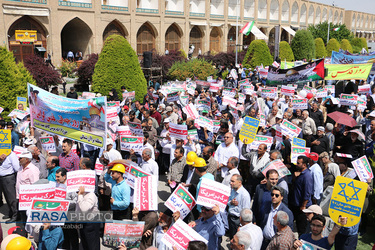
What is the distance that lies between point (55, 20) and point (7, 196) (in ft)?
78.3

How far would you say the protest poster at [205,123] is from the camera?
8578 mm

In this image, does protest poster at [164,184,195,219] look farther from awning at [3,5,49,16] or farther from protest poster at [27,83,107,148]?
awning at [3,5,49,16]

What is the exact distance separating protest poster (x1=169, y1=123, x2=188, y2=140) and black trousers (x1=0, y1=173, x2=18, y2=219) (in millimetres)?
3281

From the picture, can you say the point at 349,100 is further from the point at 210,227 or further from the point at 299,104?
the point at 210,227

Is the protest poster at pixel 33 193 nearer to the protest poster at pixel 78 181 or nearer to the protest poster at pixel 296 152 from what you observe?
the protest poster at pixel 78 181

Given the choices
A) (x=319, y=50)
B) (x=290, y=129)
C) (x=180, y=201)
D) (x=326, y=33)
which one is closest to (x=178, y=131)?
(x=290, y=129)

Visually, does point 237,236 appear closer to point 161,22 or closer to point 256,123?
point 256,123

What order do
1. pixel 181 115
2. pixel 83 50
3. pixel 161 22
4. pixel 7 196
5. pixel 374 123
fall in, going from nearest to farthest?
pixel 7 196, pixel 374 123, pixel 181 115, pixel 83 50, pixel 161 22

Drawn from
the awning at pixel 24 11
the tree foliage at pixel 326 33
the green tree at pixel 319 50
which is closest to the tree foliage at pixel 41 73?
the awning at pixel 24 11

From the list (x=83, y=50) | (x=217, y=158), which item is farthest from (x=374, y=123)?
(x=83, y=50)

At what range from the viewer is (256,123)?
7418 millimetres

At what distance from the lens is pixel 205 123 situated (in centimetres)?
866

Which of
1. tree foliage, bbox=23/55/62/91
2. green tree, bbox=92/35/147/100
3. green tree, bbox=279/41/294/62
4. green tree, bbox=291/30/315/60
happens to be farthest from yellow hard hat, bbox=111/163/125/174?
green tree, bbox=291/30/315/60

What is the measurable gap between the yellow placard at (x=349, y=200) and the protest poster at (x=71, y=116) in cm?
414
